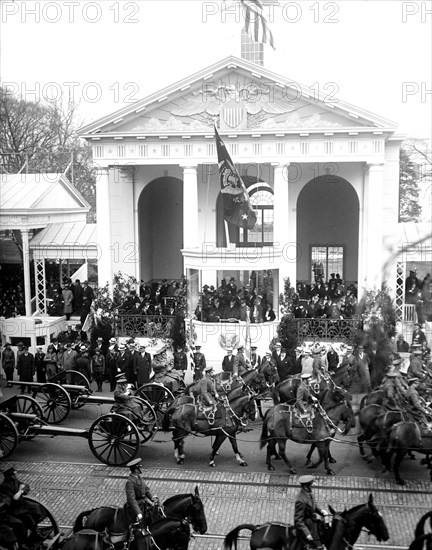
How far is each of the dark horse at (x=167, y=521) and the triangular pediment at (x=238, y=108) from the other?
15274mm

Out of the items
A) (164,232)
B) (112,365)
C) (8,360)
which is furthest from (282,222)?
(8,360)

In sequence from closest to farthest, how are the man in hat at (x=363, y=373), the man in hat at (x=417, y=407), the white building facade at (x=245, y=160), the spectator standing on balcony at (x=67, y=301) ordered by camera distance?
the man in hat at (x=417, y=407), the man in hat at (x=363, y=373), the white building facade at (x=245, y=160), the spectator standing on balcony at (x=67, y=301)

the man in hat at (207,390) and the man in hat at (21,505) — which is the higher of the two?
the man in hat at (207,390)

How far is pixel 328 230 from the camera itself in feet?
91.2

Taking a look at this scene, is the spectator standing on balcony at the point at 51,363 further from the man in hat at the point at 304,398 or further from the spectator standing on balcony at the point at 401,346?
the spectator standing on balcony at the point at 401,346

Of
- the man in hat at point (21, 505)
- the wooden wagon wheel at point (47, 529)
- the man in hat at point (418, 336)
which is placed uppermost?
the man in hat at point (418, 336)

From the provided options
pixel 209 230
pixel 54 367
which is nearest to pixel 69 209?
pixel 209 230

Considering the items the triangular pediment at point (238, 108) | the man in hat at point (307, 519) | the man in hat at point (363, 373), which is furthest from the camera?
the triangular pediment at point (238, 108)

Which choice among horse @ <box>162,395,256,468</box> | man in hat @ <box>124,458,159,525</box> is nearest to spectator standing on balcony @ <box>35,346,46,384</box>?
horse @ <box>162,395,256,468</box>

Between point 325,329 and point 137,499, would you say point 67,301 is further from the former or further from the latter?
point 137,499

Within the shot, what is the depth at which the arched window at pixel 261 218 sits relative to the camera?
26.9 metres

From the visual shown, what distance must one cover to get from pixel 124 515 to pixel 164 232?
20.1 meters

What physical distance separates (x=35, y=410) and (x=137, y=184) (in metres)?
14.3

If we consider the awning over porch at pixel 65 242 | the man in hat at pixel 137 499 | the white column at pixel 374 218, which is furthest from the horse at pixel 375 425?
the awning over porch at pixel 65 242
